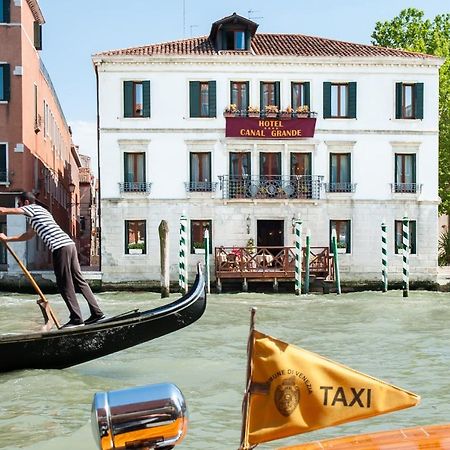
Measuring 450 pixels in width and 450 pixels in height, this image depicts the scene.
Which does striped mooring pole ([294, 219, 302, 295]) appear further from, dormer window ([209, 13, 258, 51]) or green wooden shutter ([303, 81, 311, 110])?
dormer window ([209, 13, 258, 51])

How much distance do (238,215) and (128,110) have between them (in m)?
3.35

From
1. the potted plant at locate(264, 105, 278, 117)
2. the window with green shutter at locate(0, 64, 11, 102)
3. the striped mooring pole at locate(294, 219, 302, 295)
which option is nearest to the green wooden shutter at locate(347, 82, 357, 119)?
the potted plant at locate(264, 105, 278, 117)

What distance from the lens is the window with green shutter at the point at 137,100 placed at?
17984 millimetres

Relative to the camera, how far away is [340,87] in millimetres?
18391

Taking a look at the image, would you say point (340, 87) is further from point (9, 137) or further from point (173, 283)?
point (9, 137)

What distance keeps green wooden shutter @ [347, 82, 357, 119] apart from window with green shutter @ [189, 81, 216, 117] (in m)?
3.04

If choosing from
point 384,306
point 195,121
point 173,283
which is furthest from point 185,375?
point 195,121

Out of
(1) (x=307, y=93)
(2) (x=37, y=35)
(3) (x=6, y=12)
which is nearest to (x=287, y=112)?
(1) (x=307, y=93)

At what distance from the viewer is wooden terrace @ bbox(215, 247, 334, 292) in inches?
663

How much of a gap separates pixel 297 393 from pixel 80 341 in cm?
460

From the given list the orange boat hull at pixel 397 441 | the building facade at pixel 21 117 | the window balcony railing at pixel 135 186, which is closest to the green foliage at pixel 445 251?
the window balcony railing at pixel 135 186

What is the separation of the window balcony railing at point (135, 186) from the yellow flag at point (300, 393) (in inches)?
628

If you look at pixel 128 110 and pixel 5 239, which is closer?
pixel 5 239

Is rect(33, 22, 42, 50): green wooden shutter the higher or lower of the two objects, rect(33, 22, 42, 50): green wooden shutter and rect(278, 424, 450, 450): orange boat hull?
the higher
